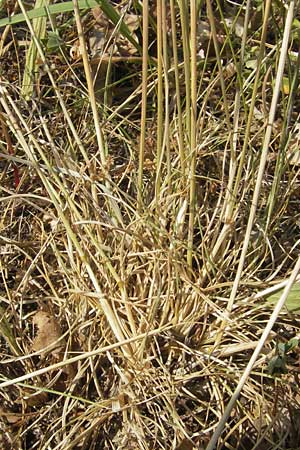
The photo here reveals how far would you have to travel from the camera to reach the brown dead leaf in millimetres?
1050

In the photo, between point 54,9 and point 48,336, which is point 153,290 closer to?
point 48,336

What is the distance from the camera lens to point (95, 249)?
1089mm

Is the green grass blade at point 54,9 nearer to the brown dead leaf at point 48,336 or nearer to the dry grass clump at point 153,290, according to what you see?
the dry grass clump at point 153,290

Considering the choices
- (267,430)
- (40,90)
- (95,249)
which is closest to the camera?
(267,430)

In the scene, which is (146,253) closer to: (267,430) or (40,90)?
(267,430)

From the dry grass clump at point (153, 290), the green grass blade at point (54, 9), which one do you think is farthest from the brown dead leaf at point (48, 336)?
the green grass blade at point (54, 9)

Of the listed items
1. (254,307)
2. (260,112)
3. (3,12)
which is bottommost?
(254,307)

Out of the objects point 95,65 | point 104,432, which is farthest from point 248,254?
point 95,65

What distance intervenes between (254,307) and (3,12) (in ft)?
2.53

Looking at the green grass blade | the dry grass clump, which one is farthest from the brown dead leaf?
the green grass blade

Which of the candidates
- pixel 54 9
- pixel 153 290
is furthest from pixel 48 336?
pixel 54 9

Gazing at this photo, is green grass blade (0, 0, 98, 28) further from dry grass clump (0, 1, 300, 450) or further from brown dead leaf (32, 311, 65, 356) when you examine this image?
brown dead leaf (32, 311, 65, 356)

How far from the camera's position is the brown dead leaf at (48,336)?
1050 mm

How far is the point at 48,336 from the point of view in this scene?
1.05 meters
